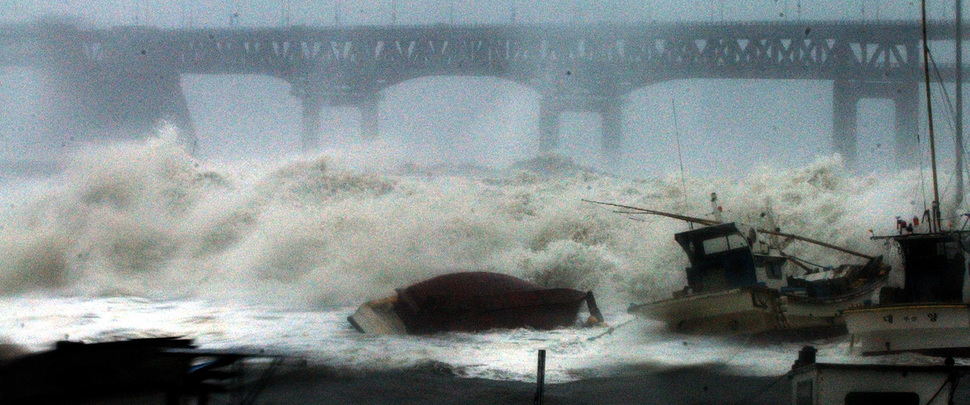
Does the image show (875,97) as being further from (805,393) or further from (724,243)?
(805,393)

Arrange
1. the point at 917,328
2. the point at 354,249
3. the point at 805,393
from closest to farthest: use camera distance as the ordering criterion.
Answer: the point at 805,393
the point at 917,328
the point at 354,249

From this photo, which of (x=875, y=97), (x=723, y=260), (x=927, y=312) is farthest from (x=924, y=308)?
(x=875, y=97)

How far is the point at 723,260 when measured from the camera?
23.2m

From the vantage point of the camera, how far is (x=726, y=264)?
23.1m

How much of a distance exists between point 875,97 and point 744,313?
52920 millimetres

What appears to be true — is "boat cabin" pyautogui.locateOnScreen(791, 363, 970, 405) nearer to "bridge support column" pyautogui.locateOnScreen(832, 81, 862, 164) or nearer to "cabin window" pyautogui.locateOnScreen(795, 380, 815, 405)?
"cabin window" pyautogui.locateOnScreen(795, 380, 815, 405)

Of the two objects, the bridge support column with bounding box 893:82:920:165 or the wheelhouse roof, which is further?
the bridge support column with bounding box 893:82:920:165

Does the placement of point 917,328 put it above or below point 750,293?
below

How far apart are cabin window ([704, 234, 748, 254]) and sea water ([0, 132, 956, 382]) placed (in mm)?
2257

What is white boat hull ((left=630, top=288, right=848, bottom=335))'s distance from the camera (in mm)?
21141

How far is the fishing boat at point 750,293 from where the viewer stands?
2128 centimetres

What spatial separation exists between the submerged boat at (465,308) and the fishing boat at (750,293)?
5.84 ft

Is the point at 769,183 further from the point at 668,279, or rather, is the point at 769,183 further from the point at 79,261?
Result: the point at 79,261

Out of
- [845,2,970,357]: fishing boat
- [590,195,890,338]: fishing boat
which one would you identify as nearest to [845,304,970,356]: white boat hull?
[845,2,970,357]: fishing boat
